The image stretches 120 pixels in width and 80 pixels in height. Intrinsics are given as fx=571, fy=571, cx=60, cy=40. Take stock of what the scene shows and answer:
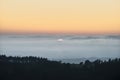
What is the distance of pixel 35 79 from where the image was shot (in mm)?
21750

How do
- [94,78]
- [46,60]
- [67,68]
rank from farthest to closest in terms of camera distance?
[46,60]
[67,68]
[94,78]

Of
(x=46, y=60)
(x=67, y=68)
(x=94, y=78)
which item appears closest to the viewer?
(x=94, y=78)

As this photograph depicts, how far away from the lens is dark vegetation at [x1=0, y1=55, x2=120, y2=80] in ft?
71.3

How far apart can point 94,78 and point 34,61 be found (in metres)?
3.73

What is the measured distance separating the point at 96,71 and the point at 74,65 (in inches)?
62.5

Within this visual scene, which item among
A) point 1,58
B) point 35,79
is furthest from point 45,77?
point 1,58

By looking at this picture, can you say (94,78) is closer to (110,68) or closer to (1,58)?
(110,68)

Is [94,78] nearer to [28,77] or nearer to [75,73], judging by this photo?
[75,73]

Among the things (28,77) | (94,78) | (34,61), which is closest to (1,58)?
(34,61)

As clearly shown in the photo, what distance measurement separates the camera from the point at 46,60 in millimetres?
24688

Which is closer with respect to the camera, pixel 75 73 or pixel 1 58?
pixel 75 73

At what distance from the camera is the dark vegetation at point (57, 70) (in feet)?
71.3

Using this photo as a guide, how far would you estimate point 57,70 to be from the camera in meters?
22.5

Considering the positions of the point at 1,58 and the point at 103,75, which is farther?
the point at 1,58
